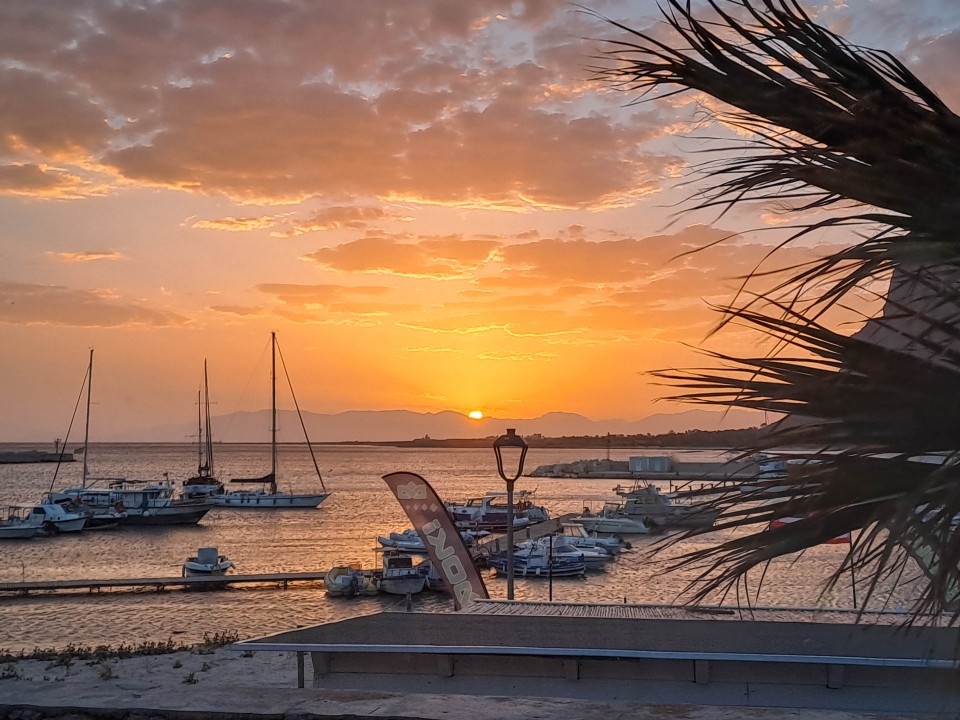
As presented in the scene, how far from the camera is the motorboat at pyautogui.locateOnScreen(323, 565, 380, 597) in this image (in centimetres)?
3450

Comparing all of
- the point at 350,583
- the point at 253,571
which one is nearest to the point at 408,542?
the point at 253,571

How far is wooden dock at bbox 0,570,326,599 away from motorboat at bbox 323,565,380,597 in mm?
2473

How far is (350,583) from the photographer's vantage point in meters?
34.7

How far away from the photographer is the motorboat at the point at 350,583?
34.5 m

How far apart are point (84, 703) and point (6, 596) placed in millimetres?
31770

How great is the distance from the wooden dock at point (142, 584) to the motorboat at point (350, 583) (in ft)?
8.11

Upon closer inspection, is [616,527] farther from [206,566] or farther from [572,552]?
[206,566]

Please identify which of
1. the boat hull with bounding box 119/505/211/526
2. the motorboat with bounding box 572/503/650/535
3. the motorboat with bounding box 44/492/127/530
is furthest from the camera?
the boat hull with bounding box 119/505/211/526

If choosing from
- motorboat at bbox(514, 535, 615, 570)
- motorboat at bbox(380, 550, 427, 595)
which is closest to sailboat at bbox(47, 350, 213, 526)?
motorboat at bbox(514, 535, 615, 570)

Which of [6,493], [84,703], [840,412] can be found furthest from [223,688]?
[6,493]

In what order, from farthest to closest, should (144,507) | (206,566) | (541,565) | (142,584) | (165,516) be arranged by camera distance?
(165,516) < (144,507) < (541,565) < (206,566) < (142,584)

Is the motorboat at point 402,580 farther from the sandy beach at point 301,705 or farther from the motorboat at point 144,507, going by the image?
the motorboat at point 144,507

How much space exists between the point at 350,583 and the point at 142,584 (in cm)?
892

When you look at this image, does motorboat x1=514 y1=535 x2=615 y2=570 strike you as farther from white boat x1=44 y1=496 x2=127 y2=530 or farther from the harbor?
white boat x1=44 y1=496 x2=127 y2=530
